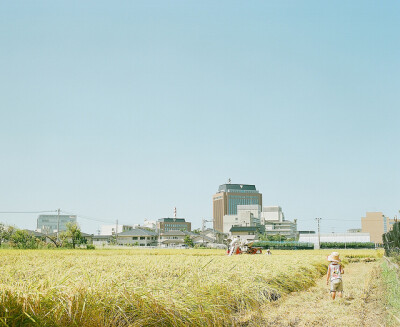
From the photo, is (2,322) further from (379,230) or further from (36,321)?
(379,230)

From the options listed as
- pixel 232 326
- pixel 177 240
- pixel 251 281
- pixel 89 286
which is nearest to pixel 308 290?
pixel 251 281

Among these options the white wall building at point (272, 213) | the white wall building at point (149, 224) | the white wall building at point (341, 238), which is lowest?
the white wall building at point (341, 238)

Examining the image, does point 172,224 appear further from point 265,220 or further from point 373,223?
point 373,223

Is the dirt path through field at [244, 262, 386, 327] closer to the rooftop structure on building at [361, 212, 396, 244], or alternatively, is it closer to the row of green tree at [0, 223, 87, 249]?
the row of green tree at [0, 223, 87, 249]

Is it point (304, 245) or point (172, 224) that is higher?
point (172, 224)

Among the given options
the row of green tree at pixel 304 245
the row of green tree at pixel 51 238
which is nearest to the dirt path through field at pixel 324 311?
the row of green tree at pixel 51 238

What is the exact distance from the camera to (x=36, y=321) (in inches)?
163

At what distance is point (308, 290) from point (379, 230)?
17874cm

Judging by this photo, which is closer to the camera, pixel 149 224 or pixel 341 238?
pixel 341 238

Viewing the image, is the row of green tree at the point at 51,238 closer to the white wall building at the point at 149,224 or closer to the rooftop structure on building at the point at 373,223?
the white wall building at the point at 149,224

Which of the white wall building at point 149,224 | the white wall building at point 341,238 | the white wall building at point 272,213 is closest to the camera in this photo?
the white wall building at point 341,238

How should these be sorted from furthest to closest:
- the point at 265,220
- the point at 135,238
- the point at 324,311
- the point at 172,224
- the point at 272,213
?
the point at 172,224, the point at 272,213, the point at 265,220, the point at 135,238, the point at 324,311

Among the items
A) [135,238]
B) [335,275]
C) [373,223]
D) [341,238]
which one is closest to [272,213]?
[373,223]

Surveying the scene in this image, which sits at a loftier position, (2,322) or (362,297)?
(2,322)
